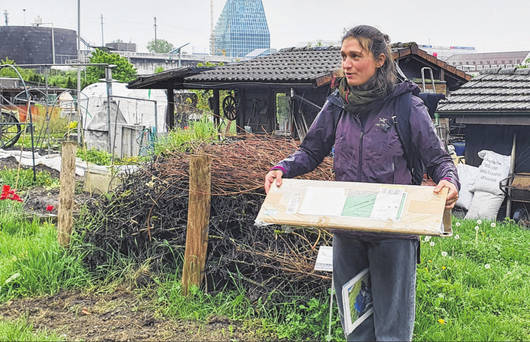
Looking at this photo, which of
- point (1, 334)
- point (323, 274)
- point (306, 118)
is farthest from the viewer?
point (306, 118)

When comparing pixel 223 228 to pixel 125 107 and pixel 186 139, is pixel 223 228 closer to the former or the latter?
pixel 186 139

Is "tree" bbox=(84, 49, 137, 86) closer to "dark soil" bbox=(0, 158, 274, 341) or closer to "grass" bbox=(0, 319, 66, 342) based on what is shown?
"dark soil" bbox=(0, 158, 274, 341)

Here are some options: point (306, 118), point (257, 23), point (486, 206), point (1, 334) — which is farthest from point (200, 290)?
point (257, 23)

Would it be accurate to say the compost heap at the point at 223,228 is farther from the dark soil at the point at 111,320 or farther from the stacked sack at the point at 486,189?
the stacked sack at the point at 486,189

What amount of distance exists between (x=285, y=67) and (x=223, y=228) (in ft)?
32.8

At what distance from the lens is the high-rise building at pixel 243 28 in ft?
583

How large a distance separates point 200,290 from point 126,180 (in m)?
1.66

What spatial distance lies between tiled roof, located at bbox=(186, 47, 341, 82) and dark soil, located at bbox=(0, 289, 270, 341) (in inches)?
328

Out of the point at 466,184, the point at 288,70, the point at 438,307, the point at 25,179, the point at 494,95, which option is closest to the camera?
the point at 438,307

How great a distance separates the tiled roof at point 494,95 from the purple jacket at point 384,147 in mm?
6546

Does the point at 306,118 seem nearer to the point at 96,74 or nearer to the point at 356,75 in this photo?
the point at 356,75

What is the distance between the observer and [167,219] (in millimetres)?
5445

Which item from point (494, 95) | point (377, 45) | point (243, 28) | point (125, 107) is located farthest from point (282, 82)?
point (243, 28)

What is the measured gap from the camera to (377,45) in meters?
2.90
